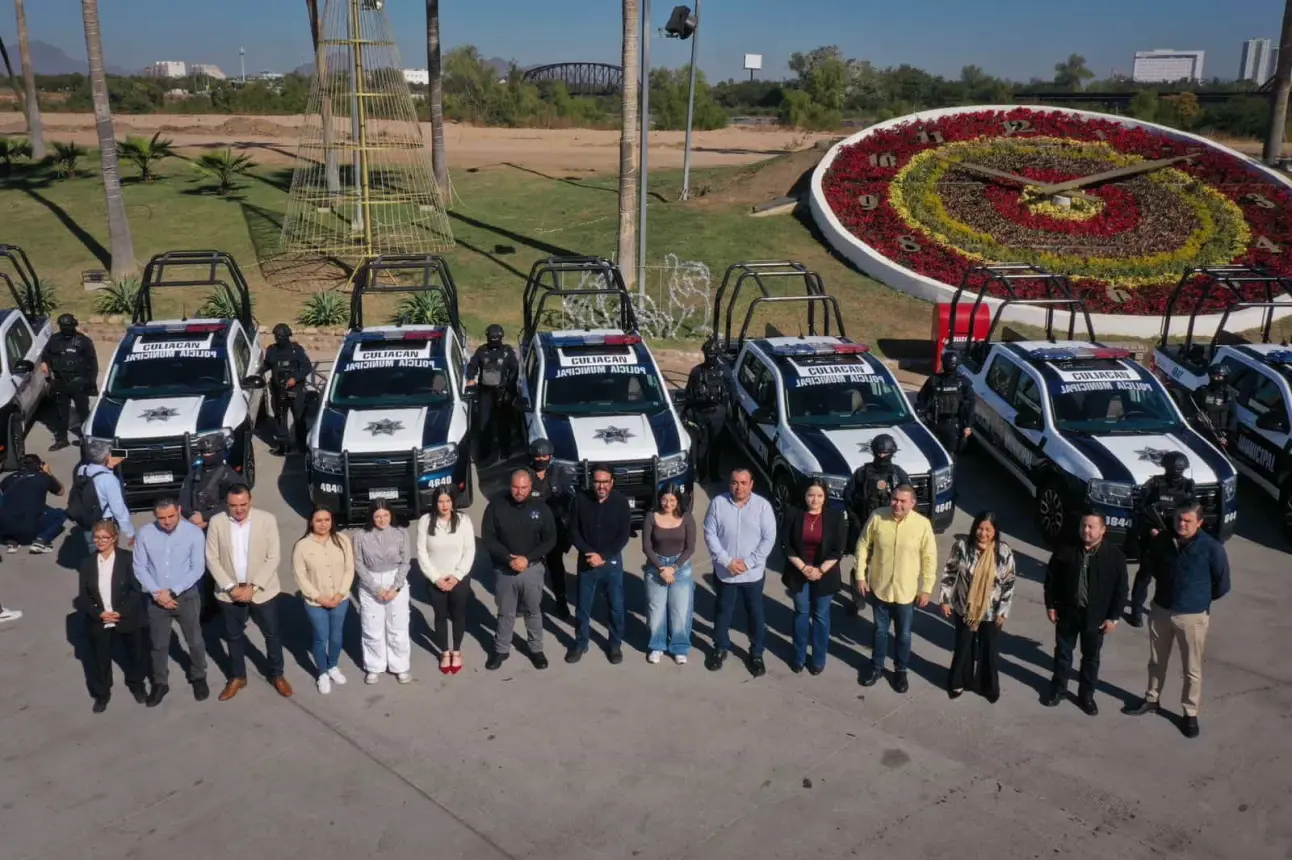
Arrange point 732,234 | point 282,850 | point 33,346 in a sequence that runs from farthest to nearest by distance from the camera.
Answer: point 732,234
point 33,346
point 282,850

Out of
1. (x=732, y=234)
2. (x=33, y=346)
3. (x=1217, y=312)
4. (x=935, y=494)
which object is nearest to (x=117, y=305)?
(x=33, y=346)

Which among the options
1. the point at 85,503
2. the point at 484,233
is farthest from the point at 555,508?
the point at 484,233

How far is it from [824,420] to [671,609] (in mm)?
3640

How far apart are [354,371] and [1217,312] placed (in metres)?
15.1

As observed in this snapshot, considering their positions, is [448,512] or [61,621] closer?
[448,512]

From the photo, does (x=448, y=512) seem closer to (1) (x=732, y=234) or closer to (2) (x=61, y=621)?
→ (2) (x=61, y=621)

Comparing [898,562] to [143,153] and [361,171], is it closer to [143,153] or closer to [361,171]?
[361,171]

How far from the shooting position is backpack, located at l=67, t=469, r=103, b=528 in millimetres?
9617

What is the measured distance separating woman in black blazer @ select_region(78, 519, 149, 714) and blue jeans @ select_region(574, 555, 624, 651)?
308 centimetres

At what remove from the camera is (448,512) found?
8.09m

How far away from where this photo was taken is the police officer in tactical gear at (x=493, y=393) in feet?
43.1

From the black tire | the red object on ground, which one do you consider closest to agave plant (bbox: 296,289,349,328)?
the red object on ground

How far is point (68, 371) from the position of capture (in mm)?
13336

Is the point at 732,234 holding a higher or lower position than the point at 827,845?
higher
